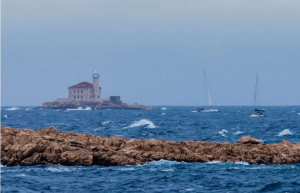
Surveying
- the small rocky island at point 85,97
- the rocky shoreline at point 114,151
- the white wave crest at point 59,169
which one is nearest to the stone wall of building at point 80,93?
the small rocky island at point 85,97

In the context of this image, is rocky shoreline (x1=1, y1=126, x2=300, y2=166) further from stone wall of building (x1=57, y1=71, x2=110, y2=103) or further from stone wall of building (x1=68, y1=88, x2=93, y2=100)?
stone wall of building (x1=68, y1=88, x2=93, y2=100)

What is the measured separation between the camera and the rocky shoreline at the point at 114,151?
2331 centimetres

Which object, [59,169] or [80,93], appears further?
[80,93]

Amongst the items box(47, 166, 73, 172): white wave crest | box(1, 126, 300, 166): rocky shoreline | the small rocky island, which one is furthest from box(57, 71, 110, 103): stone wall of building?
box(47, 166, 73, 172): white wave crest

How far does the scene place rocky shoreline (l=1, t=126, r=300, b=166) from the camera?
2331cm

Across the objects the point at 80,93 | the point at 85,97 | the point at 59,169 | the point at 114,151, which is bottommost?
the point at 59,169

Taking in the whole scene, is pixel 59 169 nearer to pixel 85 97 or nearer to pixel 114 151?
pixel 114 151

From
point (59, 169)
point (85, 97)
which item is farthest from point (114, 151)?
point (85, 97)

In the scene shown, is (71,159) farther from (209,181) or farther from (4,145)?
(209,181)

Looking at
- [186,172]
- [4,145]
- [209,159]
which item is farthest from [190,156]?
[4,145]

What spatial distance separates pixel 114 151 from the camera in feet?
80.6

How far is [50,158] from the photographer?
76.4ft

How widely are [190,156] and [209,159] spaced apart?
922 millimetres

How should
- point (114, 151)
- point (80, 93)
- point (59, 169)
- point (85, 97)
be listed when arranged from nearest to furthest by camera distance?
point (59, 169)
point (114, 151)
point (85, 97)
point (80, 93)
